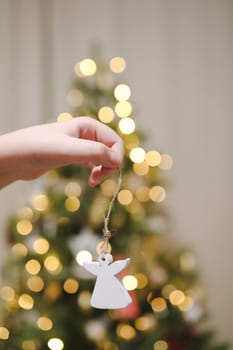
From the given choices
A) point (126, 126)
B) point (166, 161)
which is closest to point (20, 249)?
point (126, 126)

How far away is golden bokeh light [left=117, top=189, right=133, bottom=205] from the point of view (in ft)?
6.48

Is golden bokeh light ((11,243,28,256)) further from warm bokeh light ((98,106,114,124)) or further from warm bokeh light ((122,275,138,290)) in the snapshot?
warm bokeh light ((98,106,114,124))

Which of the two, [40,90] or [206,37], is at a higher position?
[206,37]

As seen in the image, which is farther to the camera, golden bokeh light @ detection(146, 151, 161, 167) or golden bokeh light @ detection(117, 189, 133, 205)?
golden bokeh light @ detection(146, 151, 161, 167)

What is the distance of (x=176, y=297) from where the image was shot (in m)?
2.03

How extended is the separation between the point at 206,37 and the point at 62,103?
82 centimetres

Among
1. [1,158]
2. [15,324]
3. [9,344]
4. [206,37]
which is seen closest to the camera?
[1,158]

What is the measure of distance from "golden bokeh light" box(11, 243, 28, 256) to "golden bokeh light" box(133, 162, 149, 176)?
0.52 meters

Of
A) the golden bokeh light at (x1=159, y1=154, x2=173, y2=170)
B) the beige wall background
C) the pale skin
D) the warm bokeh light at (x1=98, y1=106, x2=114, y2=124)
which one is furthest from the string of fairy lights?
the pale skin

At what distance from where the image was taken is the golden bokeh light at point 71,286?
6.16 feet

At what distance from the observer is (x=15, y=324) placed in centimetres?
203

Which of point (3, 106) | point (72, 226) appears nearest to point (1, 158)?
point (72, 226)

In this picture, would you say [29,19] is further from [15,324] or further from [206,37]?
[15,324]

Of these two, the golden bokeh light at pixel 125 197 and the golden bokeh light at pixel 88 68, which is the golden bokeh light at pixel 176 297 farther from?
the golden bokeh light at pixel 88 68
